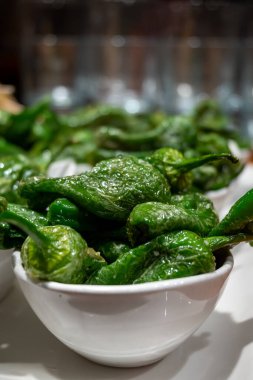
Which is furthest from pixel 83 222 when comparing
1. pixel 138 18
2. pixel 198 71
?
pixel 138 18

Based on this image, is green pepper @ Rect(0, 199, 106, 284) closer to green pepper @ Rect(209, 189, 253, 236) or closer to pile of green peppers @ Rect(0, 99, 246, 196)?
Answer: green pepper @ Rect(209, 189, 253, 236)

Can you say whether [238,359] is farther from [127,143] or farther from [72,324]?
[127,143]

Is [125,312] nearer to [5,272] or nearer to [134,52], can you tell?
[5,272]

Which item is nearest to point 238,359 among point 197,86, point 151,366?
point 151,366

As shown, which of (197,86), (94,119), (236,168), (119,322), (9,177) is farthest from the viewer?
(197,86)

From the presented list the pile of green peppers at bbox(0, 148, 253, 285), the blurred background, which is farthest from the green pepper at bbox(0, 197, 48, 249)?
the blurred background

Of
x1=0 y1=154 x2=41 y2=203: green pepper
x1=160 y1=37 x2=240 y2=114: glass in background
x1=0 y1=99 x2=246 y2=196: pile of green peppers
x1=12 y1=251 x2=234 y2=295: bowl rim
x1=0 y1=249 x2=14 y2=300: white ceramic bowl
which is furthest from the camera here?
x1=160 y1=37 x2=240 y2=114: glass in background

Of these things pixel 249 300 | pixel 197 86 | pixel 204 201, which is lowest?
pixel 197 86
